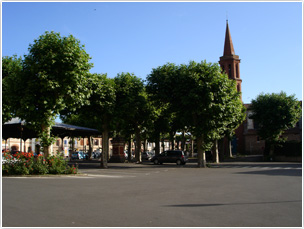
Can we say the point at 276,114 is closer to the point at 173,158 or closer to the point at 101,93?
the point at 173,158

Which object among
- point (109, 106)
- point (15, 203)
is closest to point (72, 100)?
point (109, 106)

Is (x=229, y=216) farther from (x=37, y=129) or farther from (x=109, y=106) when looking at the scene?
(x=109, y=106)

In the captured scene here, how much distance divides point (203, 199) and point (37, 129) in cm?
1410

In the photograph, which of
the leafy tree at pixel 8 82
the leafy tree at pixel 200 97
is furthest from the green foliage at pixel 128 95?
the leafy tree at pixel 8 82

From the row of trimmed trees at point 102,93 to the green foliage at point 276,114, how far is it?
55.1 feet

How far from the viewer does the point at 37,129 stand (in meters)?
20.2

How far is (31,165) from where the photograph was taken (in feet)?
Answer: 61.1

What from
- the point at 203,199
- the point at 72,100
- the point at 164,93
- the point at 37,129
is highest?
the point at 164,93

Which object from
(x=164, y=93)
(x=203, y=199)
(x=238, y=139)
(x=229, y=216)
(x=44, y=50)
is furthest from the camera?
(x=238, y=139)

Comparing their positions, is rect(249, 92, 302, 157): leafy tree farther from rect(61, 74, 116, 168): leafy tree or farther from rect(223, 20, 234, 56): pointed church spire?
rect(223, 20, 234, 56): pointed church spire

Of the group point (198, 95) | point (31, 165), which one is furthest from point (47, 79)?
point (198, 95)

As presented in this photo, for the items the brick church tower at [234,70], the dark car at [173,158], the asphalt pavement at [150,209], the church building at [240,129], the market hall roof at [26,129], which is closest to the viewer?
the asphalt pavement at [150,209]

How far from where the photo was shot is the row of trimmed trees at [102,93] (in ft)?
63.7

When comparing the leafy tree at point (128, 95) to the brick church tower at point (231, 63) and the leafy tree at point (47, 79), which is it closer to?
the leafy tree at point (47, 79)
